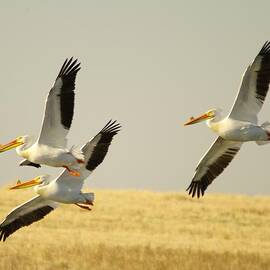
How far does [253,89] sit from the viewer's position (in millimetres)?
12883

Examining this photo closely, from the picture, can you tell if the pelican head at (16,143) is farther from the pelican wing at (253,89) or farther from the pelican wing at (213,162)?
the pelican wing at (253,89)

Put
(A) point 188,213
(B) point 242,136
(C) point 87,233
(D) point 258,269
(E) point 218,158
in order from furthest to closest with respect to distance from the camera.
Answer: (A) point 188,213 < (C) point 87,233 < (D) point 258,269 < (E) point 218,158 < (B) point 242,136

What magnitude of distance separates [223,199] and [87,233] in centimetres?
946

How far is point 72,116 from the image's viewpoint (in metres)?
13.3

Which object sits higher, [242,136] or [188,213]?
[242,136]

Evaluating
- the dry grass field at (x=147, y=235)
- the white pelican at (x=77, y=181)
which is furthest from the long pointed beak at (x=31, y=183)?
the dry grass field at (x=147, y=235)

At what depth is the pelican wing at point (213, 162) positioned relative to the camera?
14.3 m

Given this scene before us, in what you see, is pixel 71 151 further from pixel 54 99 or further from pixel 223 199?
pixel 223 199

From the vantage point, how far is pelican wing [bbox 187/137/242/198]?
14.3 m

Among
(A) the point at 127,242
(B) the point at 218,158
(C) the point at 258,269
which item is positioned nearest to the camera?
(B) the point at 218,158

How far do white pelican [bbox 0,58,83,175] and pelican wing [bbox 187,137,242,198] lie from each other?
7.33ft

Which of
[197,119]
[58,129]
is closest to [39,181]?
[58,129]

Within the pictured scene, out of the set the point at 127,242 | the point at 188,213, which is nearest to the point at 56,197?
the point at 127,242

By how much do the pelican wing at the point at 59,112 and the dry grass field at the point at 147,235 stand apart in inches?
284
